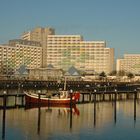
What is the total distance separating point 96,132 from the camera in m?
48.0

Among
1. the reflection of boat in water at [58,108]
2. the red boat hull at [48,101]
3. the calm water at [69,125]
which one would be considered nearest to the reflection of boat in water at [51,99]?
the red boat hull at [48,101]

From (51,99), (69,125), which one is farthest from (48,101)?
(69,125)

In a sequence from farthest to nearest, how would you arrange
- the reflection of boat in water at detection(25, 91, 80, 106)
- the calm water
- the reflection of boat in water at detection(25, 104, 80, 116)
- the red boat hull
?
the reflection of boat in water at detection(25, 91, 80, 106)
the red boat hull
the reflection of boat in water at detection(25, 104, 80, 116)
the calm water

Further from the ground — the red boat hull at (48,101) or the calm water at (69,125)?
the red boat hull at (48,101)

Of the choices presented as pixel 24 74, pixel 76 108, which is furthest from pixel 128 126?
pixel 24 74

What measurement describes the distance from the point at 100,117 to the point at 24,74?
4881 inches

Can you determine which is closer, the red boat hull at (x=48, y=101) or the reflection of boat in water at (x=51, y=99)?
the red boat hull at (x=48, y=101)

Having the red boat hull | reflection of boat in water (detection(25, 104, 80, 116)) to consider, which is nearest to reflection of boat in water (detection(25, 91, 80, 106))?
the red boat hull

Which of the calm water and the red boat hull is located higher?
the red boat hull

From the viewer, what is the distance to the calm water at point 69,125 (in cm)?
4553

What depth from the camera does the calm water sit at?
45.5m

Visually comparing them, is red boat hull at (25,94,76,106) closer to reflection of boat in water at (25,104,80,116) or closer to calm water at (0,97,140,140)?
reflection of boat in water at (25,104,80,116)

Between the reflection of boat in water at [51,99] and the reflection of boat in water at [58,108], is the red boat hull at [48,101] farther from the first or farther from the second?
the reflection of boat in water at [58,108]

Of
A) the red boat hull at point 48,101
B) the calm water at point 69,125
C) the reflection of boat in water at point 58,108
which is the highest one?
the red boat hull at point 48,101
